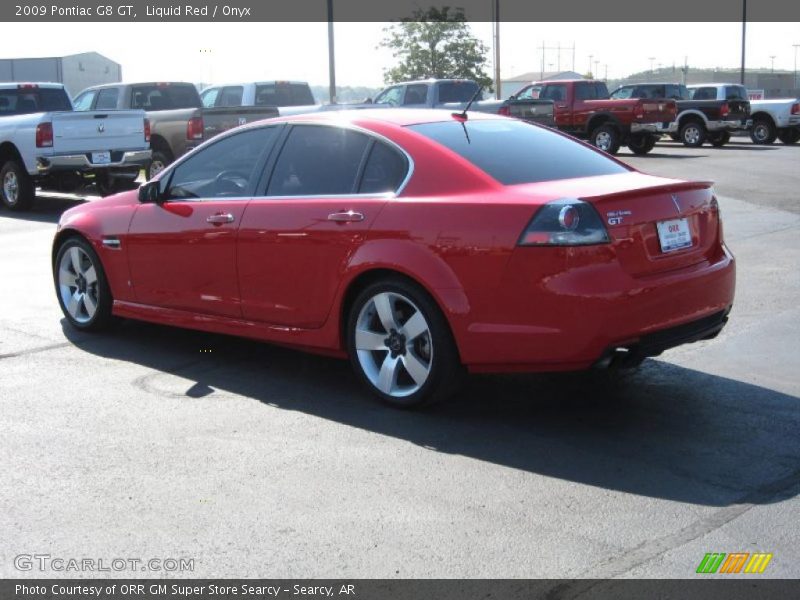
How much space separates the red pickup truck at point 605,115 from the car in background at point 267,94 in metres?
7.20

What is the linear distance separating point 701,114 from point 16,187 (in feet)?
69.7

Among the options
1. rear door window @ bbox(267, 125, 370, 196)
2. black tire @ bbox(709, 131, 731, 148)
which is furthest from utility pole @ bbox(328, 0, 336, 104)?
rear door window @ bbox(267, 125, 370, 196)

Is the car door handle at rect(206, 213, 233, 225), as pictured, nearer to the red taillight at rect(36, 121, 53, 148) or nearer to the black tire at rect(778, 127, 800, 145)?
the red taillight at rect(36, 121, 53, 148)

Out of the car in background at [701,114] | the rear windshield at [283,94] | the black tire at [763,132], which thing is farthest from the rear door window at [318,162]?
the black tire at [763,132]

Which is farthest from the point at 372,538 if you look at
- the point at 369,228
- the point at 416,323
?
the point at 369,228

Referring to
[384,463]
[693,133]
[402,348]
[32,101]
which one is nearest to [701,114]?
[693,133]

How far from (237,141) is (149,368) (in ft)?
5.06

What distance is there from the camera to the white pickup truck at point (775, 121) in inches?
1303

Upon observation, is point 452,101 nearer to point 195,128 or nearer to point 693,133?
point 195,128

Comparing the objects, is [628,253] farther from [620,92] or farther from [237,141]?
[620,92]

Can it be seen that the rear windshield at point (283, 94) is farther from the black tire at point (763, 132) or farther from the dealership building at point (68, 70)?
the dealership building at point (68, 70)

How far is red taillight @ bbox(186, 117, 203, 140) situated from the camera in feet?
59.7

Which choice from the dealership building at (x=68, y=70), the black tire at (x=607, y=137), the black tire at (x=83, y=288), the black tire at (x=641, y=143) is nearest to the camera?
the black tire at (x=83, y=288)

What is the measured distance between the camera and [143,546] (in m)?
4.10
